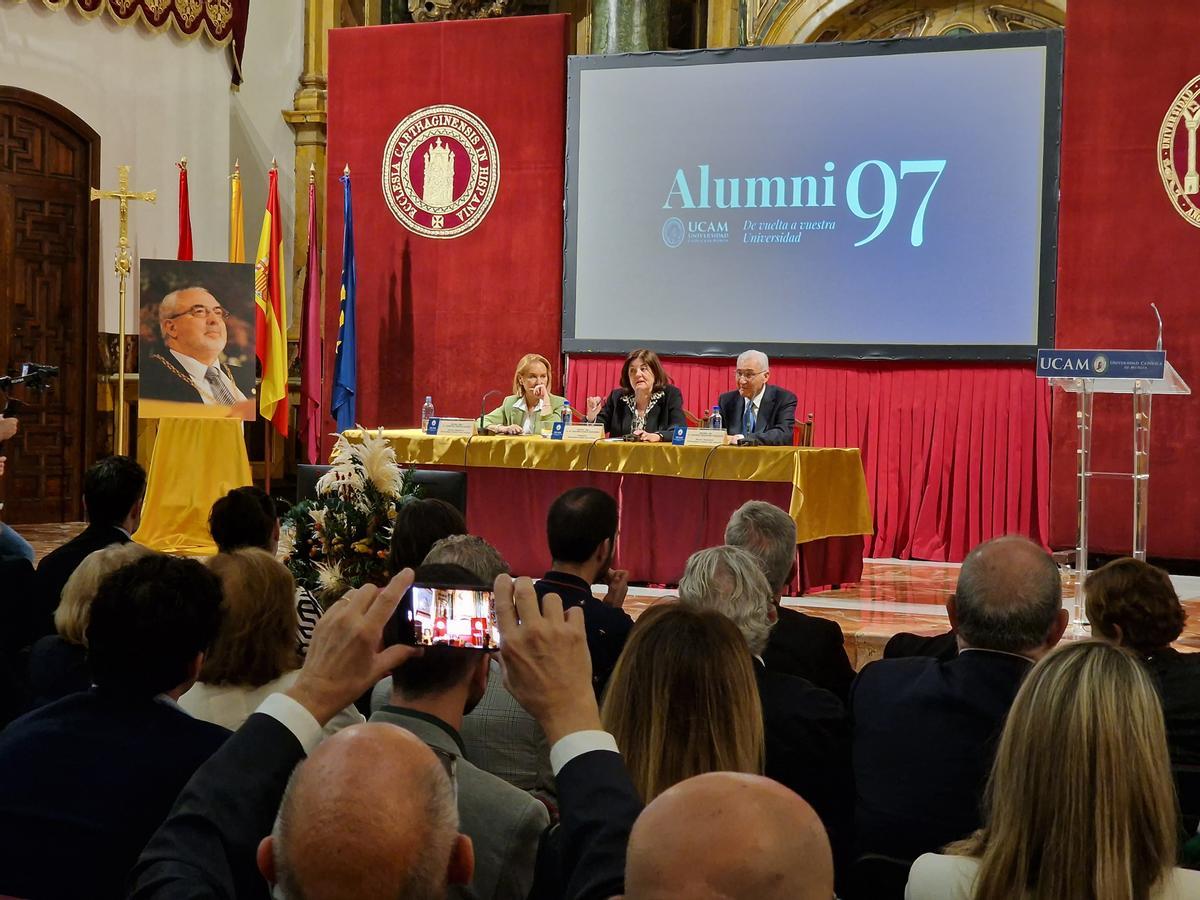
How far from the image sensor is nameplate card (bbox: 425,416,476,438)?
727 centimetres

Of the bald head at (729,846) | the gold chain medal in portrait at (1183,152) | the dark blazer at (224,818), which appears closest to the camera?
the bald head at (729,846)

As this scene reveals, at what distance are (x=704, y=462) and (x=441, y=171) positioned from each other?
3719 mm

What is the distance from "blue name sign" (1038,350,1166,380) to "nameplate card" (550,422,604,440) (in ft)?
7.94

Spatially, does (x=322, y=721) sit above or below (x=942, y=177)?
below

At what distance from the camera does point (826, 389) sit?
861 cm

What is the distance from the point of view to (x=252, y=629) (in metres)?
2.26

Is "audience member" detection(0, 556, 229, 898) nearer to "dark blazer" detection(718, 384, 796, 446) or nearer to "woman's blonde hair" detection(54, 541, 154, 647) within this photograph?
"woman's blonde hair" detection(54, 541, 154, 647)

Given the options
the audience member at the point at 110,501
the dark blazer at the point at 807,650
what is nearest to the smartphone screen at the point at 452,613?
the dark blazer at the point at 807,650

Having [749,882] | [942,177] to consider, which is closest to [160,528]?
[942,177]

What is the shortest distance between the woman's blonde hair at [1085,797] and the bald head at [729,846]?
62 cm

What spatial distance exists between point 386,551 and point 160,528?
14.9 feet

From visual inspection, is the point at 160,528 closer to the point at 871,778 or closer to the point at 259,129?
the point at 259,129

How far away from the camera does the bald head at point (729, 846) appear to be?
32.8 inches

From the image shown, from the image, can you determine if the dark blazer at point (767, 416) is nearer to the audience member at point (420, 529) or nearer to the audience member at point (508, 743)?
the audience member at point (420, 529)
